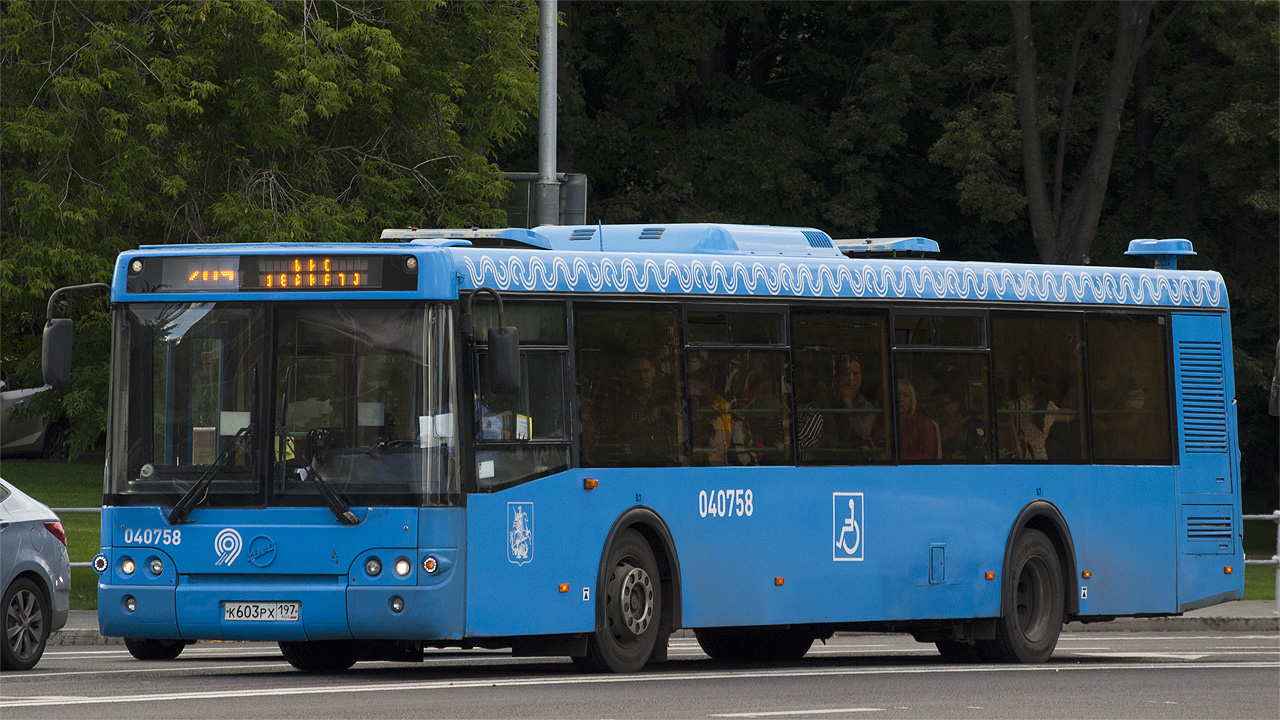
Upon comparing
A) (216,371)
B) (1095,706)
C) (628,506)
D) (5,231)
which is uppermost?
(5,231)

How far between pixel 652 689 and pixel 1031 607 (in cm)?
520

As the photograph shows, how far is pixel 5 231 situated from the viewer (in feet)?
72.5

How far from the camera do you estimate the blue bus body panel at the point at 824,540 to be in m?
13.2

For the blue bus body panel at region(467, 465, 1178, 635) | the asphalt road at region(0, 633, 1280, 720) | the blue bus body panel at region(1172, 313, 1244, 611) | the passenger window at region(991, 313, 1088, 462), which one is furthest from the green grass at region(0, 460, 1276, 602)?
the passenger window at region(991, 313, 1088, 462)

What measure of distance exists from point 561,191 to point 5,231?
18.8 feet

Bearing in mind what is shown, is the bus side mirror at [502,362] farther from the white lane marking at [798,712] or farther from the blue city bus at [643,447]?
the white lane marking at [798,712]

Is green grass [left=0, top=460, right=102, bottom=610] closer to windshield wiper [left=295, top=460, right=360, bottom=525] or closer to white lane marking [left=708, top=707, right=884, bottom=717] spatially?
windshield wiper [left=295, top=460, right=360, bottom=525]

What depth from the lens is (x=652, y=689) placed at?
12.6 metres

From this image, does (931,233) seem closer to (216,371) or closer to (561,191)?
(561,191)

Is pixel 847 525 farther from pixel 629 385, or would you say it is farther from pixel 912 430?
pixel 629 385

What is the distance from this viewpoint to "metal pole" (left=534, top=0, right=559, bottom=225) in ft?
69.9

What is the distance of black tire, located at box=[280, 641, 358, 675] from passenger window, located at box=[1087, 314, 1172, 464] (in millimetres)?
6382

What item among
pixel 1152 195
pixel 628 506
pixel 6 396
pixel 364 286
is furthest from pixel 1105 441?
pixel 6 396

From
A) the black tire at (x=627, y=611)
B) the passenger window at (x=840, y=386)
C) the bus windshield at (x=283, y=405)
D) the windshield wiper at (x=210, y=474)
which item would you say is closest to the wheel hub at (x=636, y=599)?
the black tire at (x=627, y=611)
